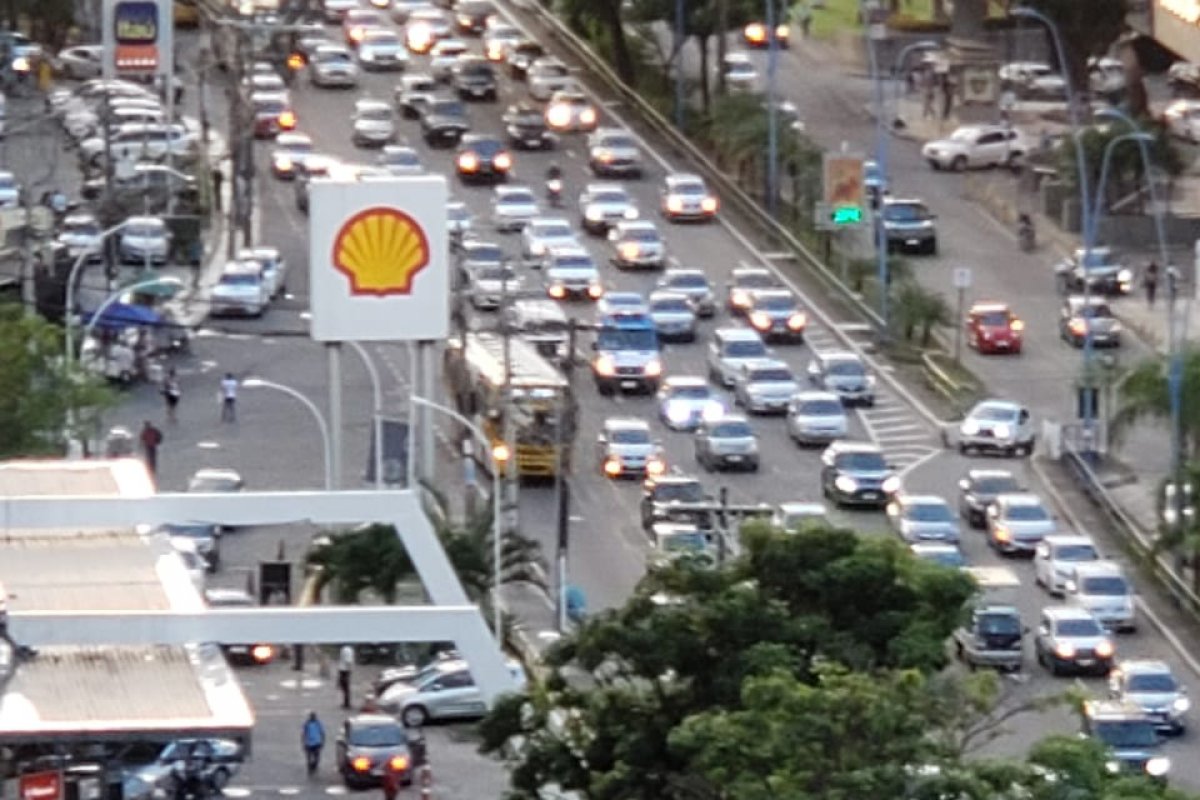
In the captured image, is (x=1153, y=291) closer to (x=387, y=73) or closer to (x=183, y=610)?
(x=387, y=73)

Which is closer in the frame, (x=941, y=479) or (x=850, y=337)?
(x=941, y=479)

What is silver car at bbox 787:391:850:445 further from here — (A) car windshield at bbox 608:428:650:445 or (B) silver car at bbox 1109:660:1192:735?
(B) silver car at bbox 1109:660:1192:735

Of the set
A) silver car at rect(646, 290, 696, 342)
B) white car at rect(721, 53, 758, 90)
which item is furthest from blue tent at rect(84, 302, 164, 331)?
white car at rect(721, 53, 758, 90)

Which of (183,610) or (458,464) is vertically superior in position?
(183,610)

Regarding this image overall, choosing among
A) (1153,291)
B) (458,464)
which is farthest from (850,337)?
(458,464)

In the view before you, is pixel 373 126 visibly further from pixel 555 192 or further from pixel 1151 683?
pixel 1151 683

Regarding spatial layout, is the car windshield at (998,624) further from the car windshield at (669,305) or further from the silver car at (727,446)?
the car windshield at (669,305)
